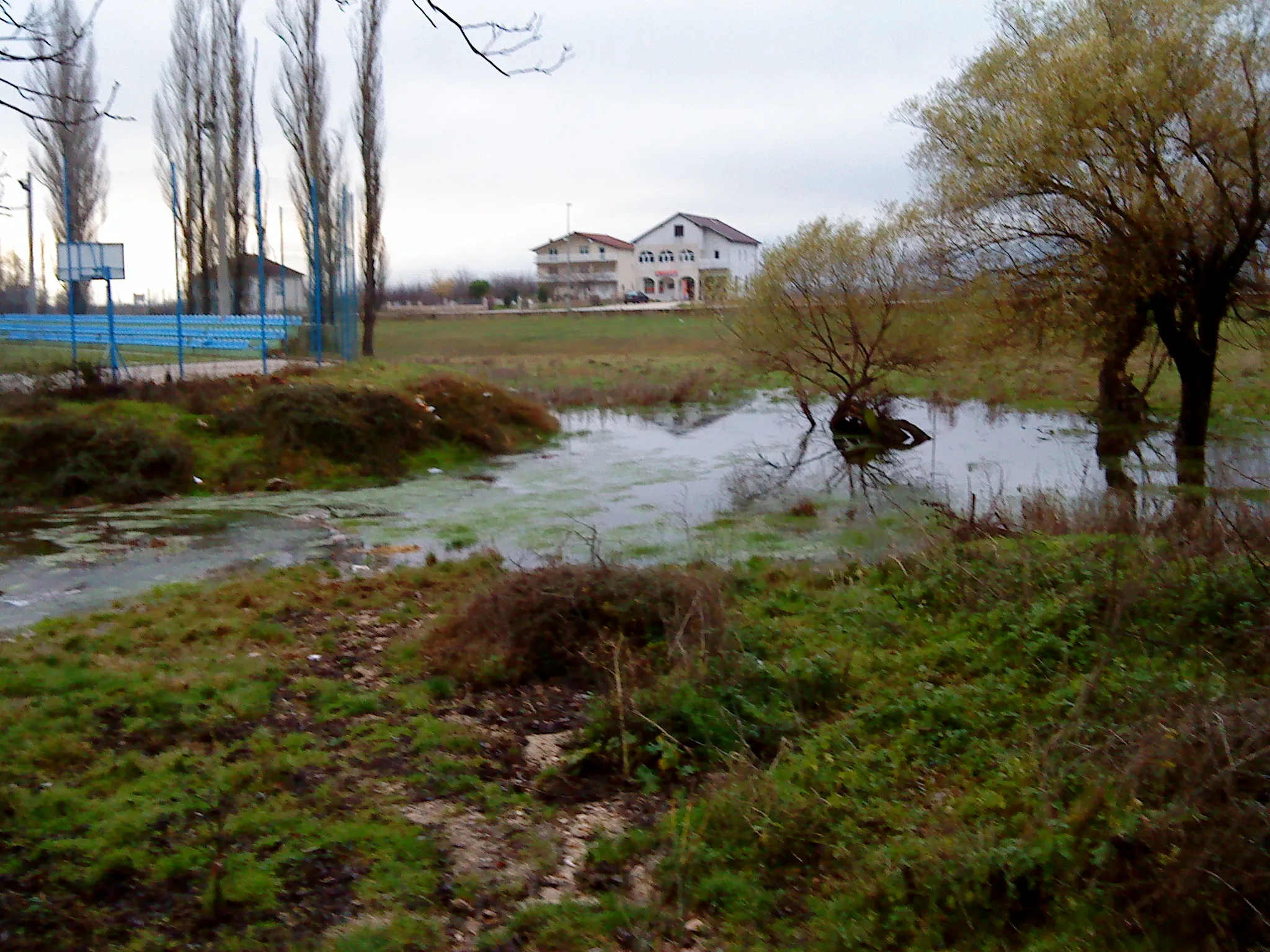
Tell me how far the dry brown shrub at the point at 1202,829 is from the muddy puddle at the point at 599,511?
4.20 m

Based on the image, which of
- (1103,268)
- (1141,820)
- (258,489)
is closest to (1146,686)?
(1141,820)

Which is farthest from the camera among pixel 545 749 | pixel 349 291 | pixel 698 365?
pixel 698 365

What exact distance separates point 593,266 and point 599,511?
89111 mm

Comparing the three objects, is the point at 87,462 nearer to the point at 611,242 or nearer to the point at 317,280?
the point at 317,280

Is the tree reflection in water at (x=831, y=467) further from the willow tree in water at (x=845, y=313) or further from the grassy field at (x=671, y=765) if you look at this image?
the grassy field at (x=671, y=765)

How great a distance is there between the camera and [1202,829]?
4617 mm

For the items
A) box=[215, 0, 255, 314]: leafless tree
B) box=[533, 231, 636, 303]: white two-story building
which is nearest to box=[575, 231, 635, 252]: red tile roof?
box=[533, 231, 636, 303]: white two-story building

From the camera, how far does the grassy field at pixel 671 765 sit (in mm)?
4844

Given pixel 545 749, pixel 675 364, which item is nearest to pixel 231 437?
pixel 545 749

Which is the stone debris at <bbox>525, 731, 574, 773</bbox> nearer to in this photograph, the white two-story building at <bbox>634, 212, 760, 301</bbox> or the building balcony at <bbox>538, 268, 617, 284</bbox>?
the white two-story building at <bbox>634, 212, 760, 301</bbox>

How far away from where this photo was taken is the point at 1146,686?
649 centimetres

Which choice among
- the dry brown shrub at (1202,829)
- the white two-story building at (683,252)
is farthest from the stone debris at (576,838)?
the white two-story building at (683,252)

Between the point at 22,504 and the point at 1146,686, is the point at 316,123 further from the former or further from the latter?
the point at 1146,686

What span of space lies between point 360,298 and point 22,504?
68.9 ft
